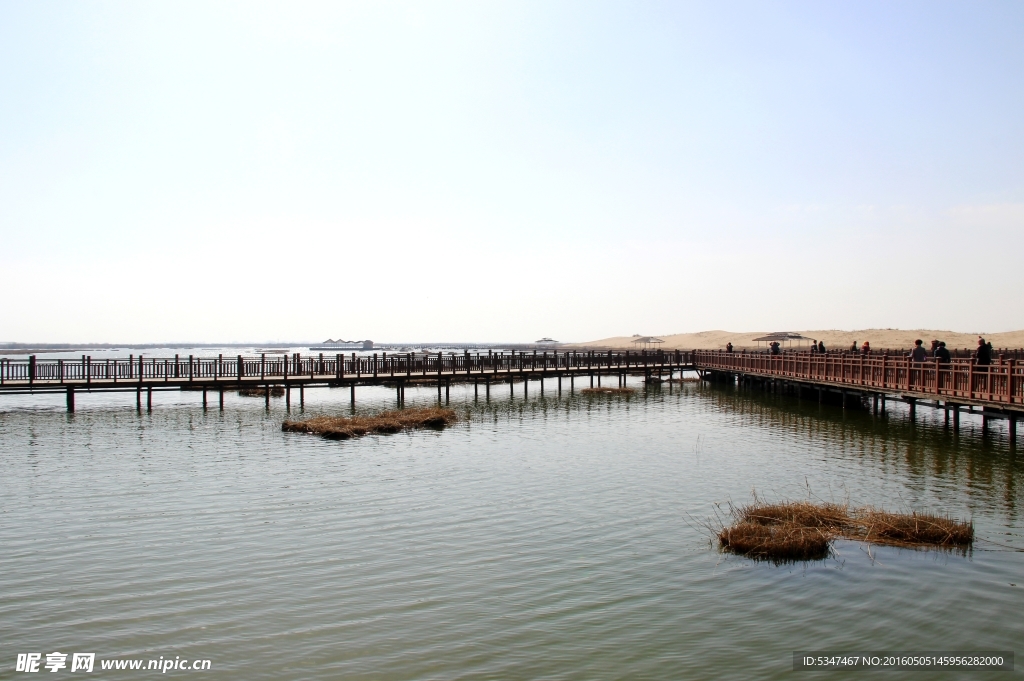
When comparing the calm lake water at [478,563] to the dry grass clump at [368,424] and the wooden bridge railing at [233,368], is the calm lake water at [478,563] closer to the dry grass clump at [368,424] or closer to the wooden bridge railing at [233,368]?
the dry grass clump at [368,424]

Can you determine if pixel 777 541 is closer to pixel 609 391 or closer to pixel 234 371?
pixel 234 371

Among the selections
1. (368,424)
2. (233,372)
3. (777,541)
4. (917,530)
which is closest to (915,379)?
(917,530)

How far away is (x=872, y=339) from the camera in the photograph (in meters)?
113

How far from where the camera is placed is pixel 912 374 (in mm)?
27969

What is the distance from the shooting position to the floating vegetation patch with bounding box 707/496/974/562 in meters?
12.3

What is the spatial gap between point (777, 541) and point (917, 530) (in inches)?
110

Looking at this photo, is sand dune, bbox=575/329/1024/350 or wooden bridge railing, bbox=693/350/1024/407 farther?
sand dune, bbox=575/329/1024/350

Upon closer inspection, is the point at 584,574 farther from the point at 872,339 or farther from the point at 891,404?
the point at 872,339

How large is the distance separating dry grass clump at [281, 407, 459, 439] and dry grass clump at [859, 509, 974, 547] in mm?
19308

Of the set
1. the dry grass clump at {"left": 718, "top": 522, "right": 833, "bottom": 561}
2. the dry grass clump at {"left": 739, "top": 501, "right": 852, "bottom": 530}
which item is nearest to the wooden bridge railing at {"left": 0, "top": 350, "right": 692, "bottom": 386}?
the dry grass clump at {"left": 739, "top": 501, "right": 852, "bottom": 530}

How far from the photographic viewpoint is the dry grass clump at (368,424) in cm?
2800

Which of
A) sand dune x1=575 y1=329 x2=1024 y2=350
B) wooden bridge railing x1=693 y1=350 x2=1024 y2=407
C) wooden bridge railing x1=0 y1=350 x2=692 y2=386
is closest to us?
wooden bridge railing x1=693 y1=350 x2=1024 y2=407

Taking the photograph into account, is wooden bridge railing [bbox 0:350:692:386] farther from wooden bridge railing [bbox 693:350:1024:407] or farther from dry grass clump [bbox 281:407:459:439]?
wooden bridge railing [bbox 693:350:1024:407]

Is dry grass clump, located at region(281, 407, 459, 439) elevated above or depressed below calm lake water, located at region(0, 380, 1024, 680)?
above
